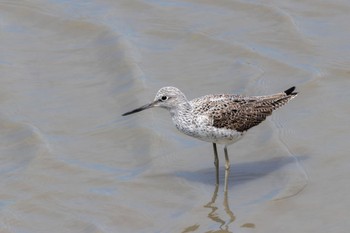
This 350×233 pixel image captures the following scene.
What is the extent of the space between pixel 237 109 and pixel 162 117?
5.58ft

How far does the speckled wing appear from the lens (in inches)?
421

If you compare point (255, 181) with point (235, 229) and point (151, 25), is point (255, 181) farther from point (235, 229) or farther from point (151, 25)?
point (151, 25)

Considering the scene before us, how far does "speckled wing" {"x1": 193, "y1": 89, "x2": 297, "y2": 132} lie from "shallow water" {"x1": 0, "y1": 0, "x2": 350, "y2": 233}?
491 mm

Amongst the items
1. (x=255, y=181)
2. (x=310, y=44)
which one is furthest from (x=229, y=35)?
(x=255, y=181)

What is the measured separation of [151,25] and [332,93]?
3527 mm

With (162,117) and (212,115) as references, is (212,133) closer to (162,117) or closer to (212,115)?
(212,115)

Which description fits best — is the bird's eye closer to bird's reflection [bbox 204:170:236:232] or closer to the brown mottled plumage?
the brown mottled plumage

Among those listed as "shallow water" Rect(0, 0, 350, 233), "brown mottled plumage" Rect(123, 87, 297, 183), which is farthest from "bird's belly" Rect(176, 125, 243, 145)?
"shallow water" Rect(0, 0, 350, 233)

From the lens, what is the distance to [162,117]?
12.3 metres

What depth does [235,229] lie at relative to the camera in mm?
9711

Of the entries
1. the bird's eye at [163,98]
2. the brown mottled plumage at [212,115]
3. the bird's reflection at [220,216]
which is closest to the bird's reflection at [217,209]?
the bird's reflection at [220,216]

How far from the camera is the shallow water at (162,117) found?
10070mm

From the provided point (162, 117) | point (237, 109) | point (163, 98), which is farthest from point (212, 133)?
point (162, 117)

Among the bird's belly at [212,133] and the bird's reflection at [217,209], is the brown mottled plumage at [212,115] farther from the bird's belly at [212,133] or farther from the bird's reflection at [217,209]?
the bird's reflection at [217,209]
